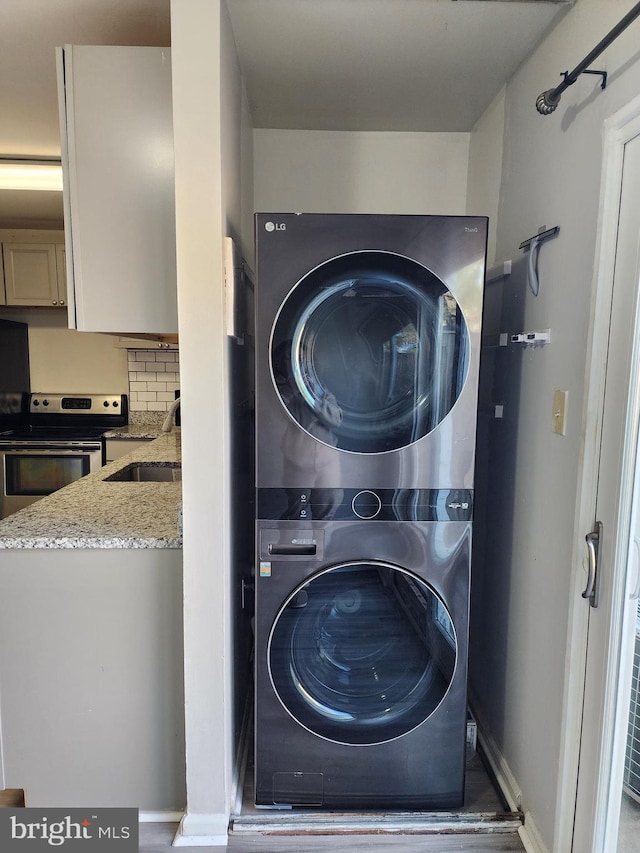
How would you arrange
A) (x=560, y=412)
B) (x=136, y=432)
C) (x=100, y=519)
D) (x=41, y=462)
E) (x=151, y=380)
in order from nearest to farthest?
(x=560, y=412) → (x=100, y=519) → (x=41, y=462) → (x=136, y=432) → (x=151, y=380)

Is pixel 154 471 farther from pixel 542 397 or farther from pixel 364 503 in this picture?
pixel 542 397

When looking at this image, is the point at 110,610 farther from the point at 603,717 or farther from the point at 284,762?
the point at 603,717

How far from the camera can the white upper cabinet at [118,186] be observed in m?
1.51

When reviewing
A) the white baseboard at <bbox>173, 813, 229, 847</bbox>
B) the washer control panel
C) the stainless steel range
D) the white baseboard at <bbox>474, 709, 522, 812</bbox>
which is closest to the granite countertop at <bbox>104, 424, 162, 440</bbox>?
the stainless steel range

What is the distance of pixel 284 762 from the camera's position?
5.29ft

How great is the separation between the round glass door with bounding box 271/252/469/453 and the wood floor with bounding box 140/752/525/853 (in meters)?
1.18

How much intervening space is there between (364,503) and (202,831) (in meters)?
1.10

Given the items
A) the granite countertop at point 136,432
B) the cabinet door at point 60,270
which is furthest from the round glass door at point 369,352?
the cabinet door at point 60,270

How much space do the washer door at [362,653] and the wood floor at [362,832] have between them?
0.28 m

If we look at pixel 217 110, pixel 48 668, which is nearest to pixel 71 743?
pixel 48 668

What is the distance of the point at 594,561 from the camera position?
126cm

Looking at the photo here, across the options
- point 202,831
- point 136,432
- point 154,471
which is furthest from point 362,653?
point 136,432

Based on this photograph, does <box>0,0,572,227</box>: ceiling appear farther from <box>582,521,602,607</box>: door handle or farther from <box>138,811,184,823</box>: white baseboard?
<box>138,811,184,823</box>: white baseboard

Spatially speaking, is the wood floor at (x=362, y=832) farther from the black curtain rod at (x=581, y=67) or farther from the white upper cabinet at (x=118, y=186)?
the black curtain rod at (x=581, y=67)
